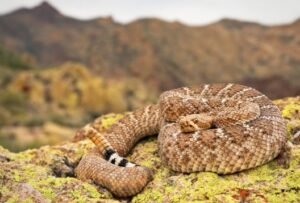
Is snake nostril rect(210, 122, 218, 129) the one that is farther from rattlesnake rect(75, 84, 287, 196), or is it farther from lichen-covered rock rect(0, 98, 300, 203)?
lichen-covered rock rect(0, 98, 300, 203)

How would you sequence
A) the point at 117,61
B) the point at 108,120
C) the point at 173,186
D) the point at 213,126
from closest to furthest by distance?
1. the point at 173,186
2. the point at 213,126
3. the point at 108,120
4. the point at 117,61

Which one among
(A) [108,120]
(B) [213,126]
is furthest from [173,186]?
(A) [108,120]

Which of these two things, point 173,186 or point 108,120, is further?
point 108,120

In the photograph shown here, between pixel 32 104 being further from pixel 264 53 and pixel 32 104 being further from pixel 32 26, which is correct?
pixel 32 26

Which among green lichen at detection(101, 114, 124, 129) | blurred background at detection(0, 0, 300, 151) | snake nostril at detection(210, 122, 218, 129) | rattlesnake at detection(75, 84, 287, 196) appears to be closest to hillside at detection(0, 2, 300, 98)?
blurred background at detection(0, 0, 300, 151)

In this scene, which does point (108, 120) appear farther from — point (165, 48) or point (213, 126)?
point (165, 48)

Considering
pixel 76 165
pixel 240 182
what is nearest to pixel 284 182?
pixel 240 182
